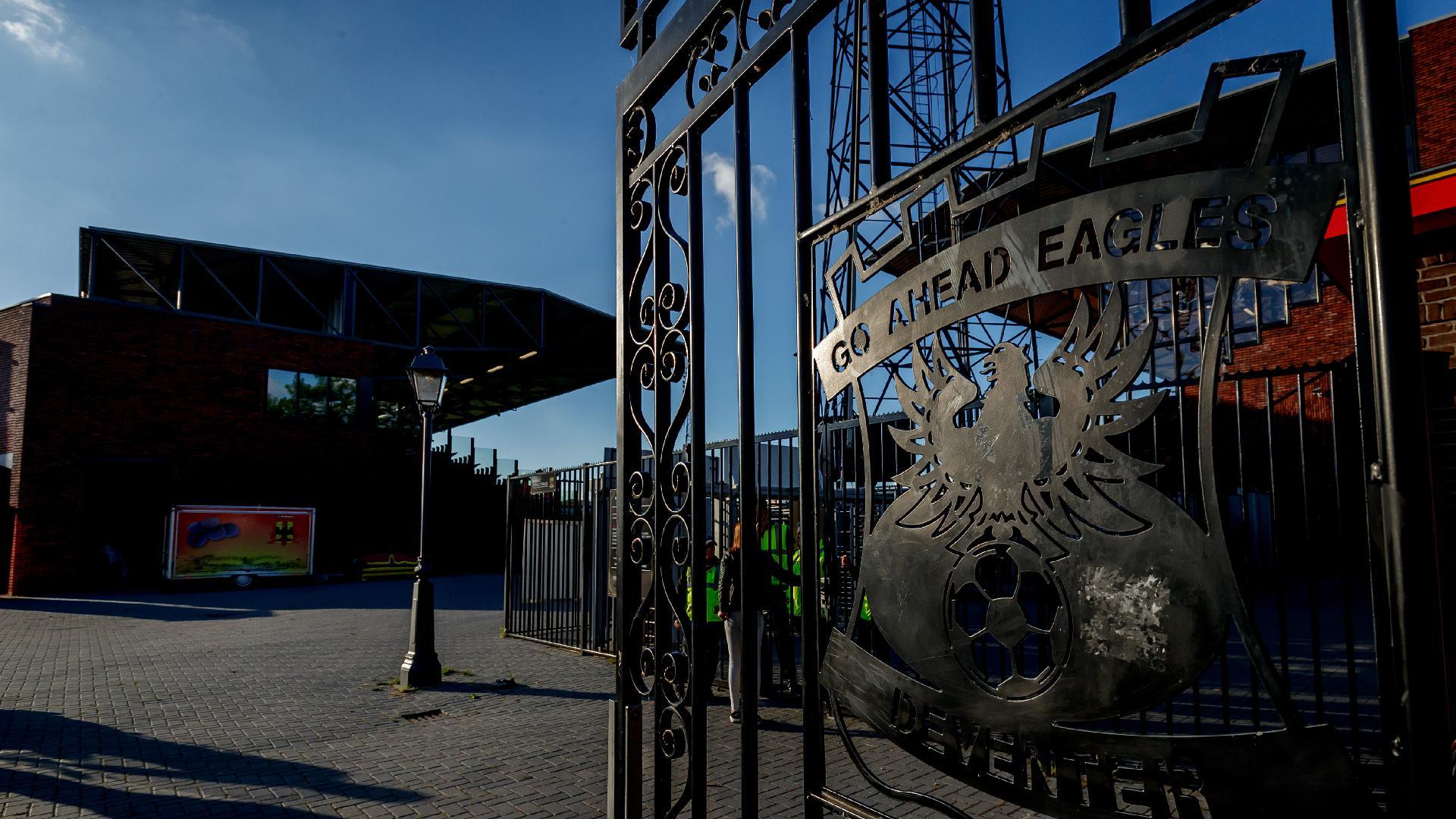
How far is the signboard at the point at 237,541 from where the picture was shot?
72.4 ft

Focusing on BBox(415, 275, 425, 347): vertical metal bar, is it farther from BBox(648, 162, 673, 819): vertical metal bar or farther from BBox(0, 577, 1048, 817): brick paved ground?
BBox(648, 162, 673, 819): vertical metal bar

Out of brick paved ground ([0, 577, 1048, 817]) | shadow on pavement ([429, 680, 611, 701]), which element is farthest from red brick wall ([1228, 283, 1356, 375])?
brick paved ground ([0, 577, 1048, 817])

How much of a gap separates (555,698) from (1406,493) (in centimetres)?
844

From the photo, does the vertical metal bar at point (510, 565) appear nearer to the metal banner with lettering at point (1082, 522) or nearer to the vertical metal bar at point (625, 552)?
the vertical metal bar at point (625, 552)

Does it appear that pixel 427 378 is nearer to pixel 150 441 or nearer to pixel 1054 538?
pixel 1054 538

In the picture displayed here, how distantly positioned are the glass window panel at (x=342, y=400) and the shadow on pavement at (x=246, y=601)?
221 inches

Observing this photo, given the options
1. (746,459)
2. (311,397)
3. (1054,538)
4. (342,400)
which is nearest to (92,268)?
(311,397)

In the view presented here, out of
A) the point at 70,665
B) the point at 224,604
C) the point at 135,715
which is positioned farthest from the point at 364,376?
the point at 135,715

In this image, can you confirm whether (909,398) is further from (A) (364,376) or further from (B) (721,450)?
(A) (364,376)

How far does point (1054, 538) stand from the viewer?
5.63 ft

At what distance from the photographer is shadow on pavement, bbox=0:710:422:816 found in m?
5.46

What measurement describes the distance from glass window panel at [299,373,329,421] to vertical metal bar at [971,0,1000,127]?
2815 centimetres

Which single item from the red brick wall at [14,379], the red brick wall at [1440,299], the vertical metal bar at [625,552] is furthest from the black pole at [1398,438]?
the red brick wall at [14,379]

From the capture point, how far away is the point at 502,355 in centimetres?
3403
